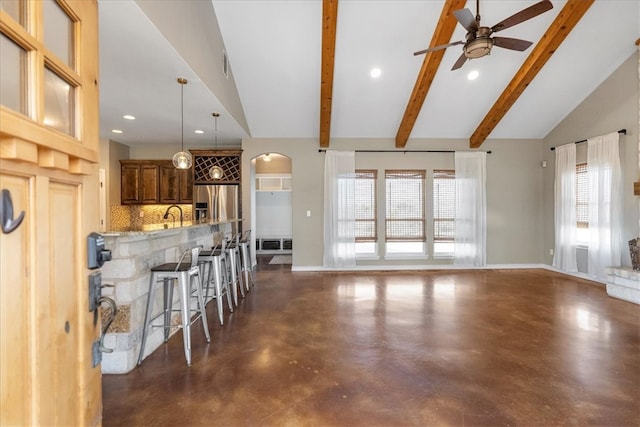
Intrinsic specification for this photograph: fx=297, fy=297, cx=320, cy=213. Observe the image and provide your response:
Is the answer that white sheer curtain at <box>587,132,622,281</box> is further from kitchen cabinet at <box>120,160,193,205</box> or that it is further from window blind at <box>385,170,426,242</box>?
kitchen cabinet at <box>120,160,193,205</box>

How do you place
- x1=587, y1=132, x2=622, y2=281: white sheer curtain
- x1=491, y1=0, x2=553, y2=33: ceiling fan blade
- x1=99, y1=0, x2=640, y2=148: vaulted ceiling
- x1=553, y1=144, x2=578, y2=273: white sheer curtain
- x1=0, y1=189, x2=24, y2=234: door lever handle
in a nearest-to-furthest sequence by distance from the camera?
x1=0, y1=189, x2=24, y2=234: door lever handle → x1=491, y1=0, x2=553, y2=33: ceiling fan blade → x1=99, y1=0, x2=640, y2=148: vaulted ceiling → x1=587, y1=132, x2=622, y2=281: white sheer curtain → x1=553, y1=144, x2=578, y2=273: white sheer curtain

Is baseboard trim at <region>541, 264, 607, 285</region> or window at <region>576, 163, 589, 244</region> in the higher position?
window at <region>576, 163, 589, 244</region>

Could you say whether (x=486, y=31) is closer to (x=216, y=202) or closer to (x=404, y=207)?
(x=404, y=207)

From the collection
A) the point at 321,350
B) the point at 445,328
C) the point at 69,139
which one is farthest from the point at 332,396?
the point at 69,139

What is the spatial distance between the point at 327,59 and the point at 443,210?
13.1 ft

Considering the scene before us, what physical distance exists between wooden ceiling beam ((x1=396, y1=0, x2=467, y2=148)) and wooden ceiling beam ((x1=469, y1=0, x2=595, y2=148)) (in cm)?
142

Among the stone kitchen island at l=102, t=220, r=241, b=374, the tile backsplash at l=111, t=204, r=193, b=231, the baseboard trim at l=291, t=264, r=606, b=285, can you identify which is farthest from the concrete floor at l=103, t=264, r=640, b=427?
the tile backsplash at l=111, t=204, r=193, b=231

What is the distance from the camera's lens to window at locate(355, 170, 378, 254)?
6.34 meters

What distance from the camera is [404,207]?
6.36 metres

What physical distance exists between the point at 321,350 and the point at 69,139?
8.28 ft

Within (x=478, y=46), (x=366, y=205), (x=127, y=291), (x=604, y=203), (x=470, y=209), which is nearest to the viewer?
(x=127, y=291)

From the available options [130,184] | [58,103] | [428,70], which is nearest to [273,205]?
[130,184]

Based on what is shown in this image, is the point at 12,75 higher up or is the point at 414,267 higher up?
the point at 12,75

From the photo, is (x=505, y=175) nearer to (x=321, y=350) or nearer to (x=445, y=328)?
(x=445, y=328)
